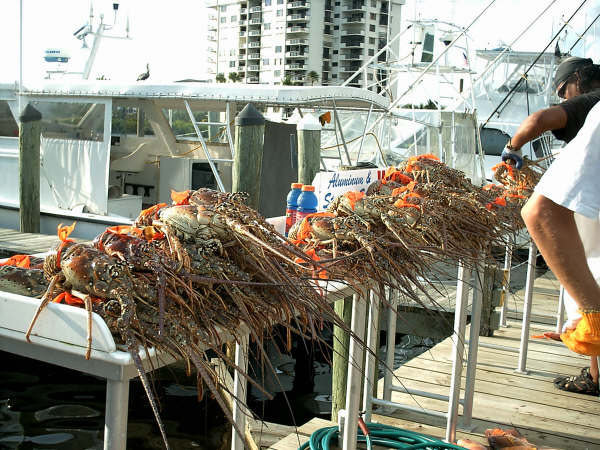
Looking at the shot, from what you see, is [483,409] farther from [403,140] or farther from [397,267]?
[403,140]

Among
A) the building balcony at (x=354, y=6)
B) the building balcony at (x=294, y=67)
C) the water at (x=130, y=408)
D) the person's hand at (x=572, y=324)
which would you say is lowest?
the water at (x=130, y=408)

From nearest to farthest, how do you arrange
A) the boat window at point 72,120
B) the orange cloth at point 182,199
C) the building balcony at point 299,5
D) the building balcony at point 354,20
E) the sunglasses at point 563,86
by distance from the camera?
the orange cloth at point 182,199, the sunglasses at point 563,86, the boat window at point 72,120, the building balcony at point 299,5, the building balcony at point 354,20

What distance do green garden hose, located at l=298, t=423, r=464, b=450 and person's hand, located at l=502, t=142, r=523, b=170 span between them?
2185 millimetres

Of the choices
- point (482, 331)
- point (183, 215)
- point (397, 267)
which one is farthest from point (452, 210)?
point (482, 331)

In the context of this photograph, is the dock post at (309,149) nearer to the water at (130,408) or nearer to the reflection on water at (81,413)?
the water at (130,408)

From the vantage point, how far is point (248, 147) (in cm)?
691

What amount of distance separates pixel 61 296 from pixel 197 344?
14.8 inches

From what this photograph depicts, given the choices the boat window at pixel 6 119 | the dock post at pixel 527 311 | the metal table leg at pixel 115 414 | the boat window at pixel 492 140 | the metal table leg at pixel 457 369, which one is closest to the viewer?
the metal table leg at pixel 115 414

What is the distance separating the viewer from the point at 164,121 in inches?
457

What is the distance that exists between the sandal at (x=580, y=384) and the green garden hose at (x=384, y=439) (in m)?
1.96

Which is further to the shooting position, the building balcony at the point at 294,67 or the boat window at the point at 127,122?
the building balcony at the point at 294,67

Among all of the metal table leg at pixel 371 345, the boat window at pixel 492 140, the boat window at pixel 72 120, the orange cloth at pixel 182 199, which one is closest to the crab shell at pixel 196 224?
the orange cloth at pixel 182 199

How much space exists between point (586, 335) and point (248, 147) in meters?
5.29

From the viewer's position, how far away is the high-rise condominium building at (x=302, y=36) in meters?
105
